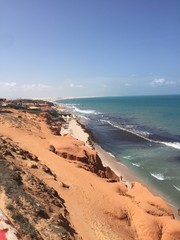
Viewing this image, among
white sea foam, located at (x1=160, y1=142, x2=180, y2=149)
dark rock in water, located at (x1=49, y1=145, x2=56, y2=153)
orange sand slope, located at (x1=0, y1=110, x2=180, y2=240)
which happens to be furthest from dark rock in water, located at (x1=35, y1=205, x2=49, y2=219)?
white sea foam, located at (x1=160, y1=142, x2=180, y2=149)

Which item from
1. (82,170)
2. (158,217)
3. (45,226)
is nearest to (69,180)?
(82,170)

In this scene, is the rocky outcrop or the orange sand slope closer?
the orange sand slope

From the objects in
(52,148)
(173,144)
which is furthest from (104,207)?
(173,144)

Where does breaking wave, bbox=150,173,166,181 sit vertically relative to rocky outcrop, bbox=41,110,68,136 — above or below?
below

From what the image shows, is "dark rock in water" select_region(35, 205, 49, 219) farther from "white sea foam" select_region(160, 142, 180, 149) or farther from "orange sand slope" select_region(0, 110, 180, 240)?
"white sea foam" select_region(160, 142, 180, 149)

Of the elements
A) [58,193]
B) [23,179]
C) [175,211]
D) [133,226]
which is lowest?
[175,211]

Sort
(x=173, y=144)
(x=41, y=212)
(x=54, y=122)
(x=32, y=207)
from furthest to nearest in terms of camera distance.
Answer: (x=54, y=122) < (x=173, y=144) < (x=41, y=212) < (x=32, y=207)

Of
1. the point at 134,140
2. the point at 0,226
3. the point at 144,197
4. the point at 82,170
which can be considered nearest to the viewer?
the point at 0,226

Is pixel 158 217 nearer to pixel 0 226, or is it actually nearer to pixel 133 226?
pixel 133 226

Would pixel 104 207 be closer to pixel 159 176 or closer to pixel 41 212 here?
pixel 41 212
